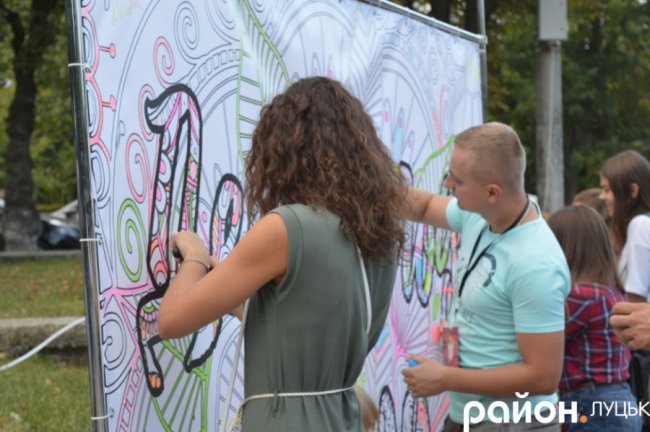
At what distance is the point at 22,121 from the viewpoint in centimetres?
1759

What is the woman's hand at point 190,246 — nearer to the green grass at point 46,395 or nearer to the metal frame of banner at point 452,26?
the metal frame of banner at point 452,26

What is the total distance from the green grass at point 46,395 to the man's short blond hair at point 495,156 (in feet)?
11.4

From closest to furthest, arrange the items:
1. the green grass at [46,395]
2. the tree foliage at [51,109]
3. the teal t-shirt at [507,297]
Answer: the teal t-shirt at [507,297] < the green grass at [46,395] < the tree foliage at [51,109]

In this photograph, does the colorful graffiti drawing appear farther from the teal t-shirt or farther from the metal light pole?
the metal light pole

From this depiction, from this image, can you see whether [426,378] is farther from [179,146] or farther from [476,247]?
[179,146]

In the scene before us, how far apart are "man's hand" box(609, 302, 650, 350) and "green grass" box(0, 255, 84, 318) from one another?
18.3ft

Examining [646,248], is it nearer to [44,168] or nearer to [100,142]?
[100,142]

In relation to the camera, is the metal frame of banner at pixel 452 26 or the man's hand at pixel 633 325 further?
the metal frame of banner at pixel 452 26

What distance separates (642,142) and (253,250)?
1209 inches

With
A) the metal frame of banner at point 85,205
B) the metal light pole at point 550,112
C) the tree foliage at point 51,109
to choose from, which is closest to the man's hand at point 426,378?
the metal frame of banner at point 85,205

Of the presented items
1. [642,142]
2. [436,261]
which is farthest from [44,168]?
[436,261]

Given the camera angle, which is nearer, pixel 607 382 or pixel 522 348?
pixel 522 348

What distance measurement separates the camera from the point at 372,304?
2541 mm

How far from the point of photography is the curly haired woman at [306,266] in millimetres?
2285
